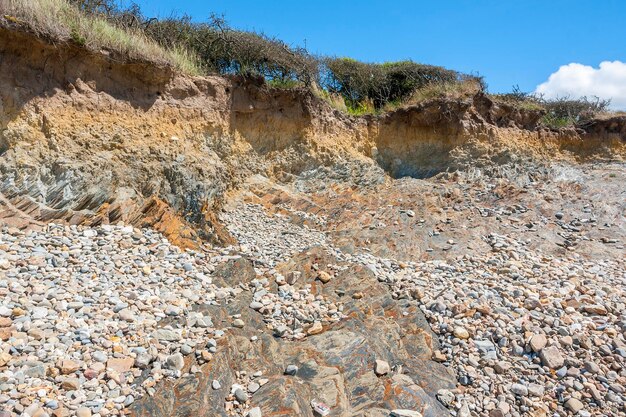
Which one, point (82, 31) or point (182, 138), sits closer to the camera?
point (82, 31)

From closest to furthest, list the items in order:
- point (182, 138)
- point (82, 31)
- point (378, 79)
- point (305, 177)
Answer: point (82, 31), point (182, 138), point (305, 177), point (378, 79)

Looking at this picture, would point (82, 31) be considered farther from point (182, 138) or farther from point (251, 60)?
Result: point (251, 60)

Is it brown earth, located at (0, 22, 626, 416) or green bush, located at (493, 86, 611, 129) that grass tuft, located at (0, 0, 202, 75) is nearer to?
brown earth, located at (0, 22, 626, 416)

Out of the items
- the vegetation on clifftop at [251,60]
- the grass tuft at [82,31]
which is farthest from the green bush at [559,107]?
the grass tuft at [82,31]

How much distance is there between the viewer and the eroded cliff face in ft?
23.8

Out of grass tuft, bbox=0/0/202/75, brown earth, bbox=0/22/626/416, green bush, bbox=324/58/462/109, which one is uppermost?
green bush, bbox=324/58/462/109

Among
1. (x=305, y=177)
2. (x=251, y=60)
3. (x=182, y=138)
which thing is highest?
(x=251, y=60)

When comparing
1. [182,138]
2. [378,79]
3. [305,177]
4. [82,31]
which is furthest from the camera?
[378,79]

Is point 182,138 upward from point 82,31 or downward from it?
downward

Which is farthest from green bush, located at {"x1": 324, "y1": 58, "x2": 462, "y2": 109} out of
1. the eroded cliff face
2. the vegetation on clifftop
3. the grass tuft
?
the grass tuft

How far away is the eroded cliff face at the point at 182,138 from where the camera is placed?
726cm

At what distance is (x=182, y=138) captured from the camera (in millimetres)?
9133

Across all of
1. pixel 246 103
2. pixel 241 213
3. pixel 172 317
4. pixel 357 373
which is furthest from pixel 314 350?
pixel 246 103

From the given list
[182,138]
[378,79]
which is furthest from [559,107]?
[182,138]
